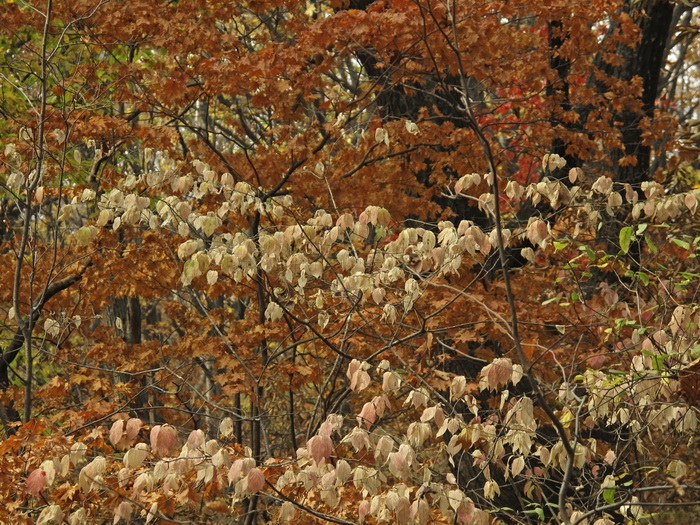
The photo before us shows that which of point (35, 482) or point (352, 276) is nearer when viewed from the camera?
point (35, 482)

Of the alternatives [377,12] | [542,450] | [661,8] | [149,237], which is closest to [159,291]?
[149,237]

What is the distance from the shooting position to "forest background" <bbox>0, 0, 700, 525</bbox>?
396 cm

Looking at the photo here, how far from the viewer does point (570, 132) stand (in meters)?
8.05

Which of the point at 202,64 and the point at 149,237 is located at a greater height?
the point at 202,64

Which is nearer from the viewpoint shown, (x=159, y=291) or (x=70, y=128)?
(x=70, y=128)

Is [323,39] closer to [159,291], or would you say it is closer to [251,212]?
[251,212]

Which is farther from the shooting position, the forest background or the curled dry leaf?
the forest background

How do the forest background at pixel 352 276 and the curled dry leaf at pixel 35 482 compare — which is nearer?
the curled dry leaf at pixel 35 482

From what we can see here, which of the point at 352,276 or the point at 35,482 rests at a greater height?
the point at 352,276

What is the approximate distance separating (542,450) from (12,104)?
720 cm

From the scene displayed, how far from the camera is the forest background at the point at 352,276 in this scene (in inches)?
156

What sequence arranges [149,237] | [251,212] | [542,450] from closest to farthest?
[542,450], [251,212], [149,237]

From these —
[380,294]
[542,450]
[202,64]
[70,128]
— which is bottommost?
[542,450]

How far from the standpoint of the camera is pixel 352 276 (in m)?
4.93
